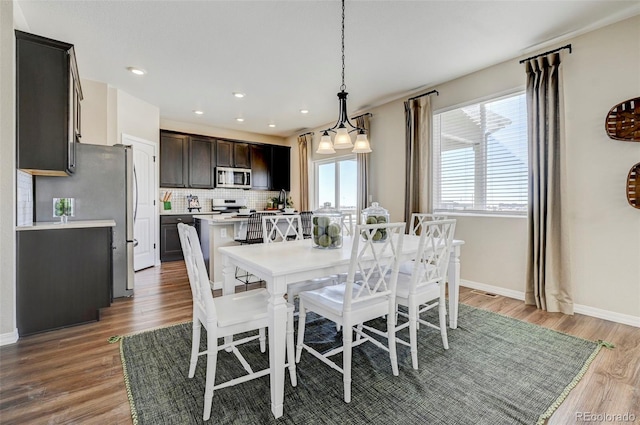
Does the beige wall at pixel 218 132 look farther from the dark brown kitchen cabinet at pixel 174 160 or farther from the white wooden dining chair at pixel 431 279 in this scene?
the white wooden dining chair at pixel 431 279

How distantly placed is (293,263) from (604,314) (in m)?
3.12

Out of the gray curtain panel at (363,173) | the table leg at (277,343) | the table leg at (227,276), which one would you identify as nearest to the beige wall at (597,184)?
the gray curtain panel at (363,173)

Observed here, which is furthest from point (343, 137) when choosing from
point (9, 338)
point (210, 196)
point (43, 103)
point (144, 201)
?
point (210, 196)

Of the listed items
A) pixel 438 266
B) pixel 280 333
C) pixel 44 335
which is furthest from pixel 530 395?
Answer: pixel 44 335

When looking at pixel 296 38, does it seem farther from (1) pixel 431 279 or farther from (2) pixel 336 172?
(2) pixel 336 172

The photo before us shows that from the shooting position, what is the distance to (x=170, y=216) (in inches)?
220

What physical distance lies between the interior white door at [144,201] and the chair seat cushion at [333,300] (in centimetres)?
387

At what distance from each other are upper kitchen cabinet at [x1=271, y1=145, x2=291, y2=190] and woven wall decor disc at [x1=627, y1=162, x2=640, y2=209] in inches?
233

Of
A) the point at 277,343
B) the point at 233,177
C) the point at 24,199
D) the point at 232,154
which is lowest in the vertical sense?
the point at 277,343

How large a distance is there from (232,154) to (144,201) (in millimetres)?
2168

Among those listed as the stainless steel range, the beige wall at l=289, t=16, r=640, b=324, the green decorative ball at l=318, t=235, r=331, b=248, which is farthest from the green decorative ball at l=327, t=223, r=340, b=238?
the stainless steel range

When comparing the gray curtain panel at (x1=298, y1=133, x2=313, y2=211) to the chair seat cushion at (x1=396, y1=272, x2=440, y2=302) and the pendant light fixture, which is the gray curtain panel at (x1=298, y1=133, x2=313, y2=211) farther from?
the chair seat cushion at (x1=396, y1=272, x2=440, y2=302)

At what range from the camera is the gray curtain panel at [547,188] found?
118 inches

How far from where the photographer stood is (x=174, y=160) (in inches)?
230
